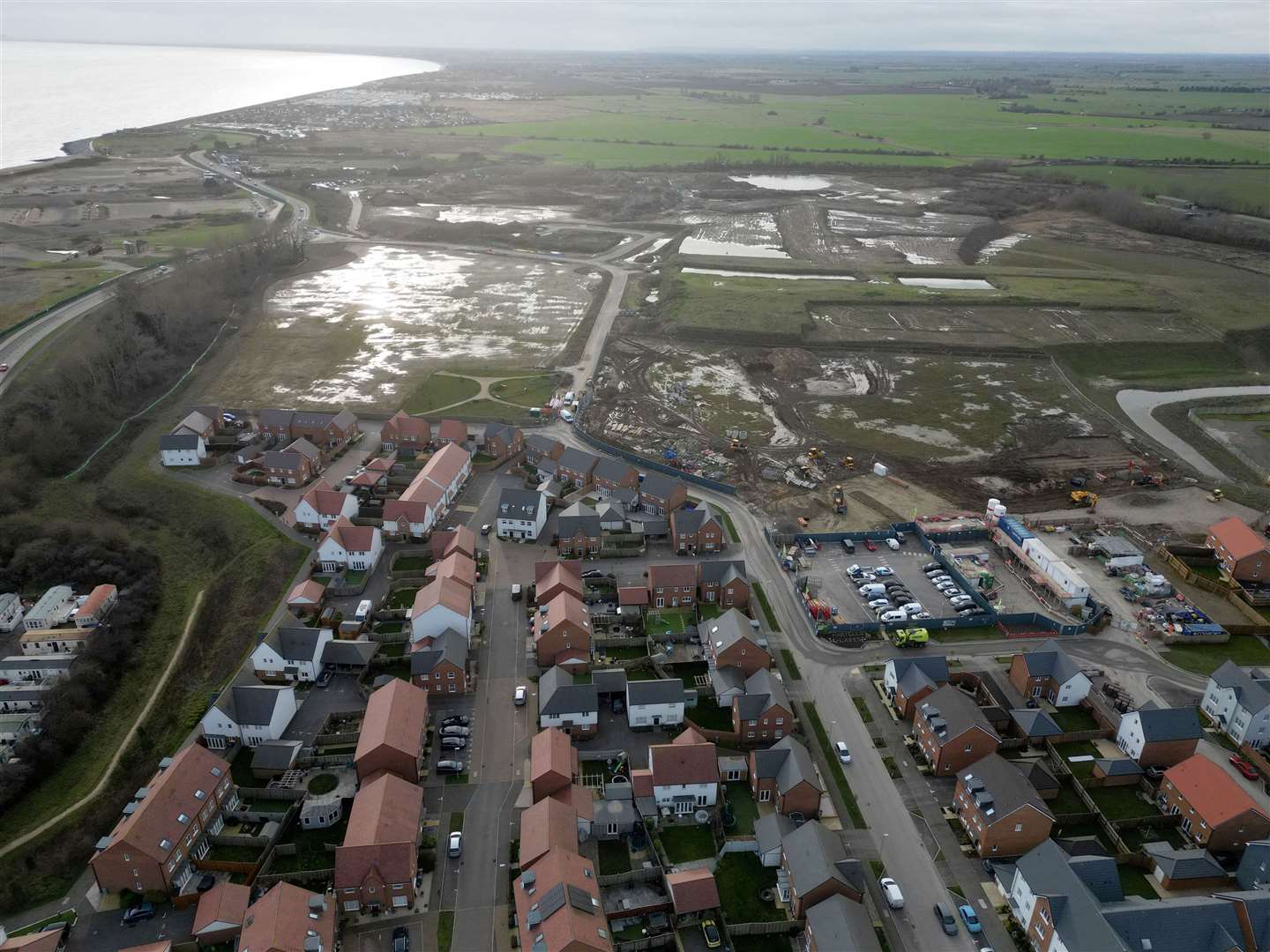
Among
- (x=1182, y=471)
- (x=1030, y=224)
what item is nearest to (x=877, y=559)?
(x=1182, y=471)

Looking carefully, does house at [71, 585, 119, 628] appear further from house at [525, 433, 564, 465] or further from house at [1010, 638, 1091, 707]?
house at [1010, 638, 1091, 707]

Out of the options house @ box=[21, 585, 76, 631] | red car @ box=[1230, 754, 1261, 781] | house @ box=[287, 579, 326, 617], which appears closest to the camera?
red car @ box=[1230, 754, 1261, 781]

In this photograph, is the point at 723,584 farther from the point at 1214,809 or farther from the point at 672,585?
the point at 1214,809

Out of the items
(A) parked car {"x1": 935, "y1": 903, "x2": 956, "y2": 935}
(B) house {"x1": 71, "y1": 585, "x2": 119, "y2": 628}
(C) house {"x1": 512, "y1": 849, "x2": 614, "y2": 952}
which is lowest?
(A) parked car {"x1": 935, "y1": 903, "x2": 956, "y2": 935}

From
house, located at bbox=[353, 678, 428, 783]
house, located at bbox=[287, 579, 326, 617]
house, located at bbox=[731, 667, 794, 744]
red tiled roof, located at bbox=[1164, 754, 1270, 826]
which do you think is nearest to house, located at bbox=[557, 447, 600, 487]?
house, located at bbox=[287, 579, 326, 617]

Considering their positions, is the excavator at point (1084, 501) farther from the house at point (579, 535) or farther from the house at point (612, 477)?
the house at point (579, 535)

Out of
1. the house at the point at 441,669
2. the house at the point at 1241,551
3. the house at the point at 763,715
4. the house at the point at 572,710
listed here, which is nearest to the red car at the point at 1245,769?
the house at the point at 1241,551

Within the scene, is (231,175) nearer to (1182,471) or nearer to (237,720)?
(237,720)
